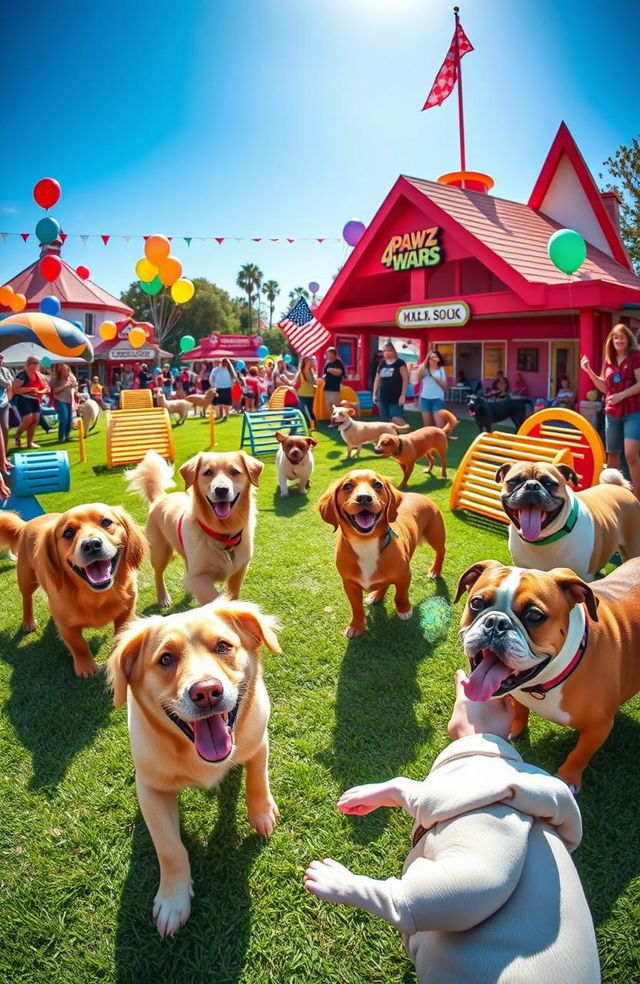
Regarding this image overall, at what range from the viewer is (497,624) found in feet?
6.43

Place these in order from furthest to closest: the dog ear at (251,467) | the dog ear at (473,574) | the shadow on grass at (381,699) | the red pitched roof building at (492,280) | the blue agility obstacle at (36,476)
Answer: the red pitched roof building at (492,280) < the blue agility obstacle at (36,476) < the dog ear at (251,467) < the shadow on grass at (381,699) < the dog ear at (473,574)

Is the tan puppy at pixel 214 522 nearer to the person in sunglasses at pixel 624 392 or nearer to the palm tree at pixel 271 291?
the person in sunglasses at pixel 624 392

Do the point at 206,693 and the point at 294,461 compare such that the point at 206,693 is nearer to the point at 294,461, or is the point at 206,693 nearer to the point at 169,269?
the point at 294,461

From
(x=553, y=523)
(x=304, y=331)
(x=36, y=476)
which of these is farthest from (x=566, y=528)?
(x=304, y=331)

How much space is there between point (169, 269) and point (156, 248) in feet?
2.19

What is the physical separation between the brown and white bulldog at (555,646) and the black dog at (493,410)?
8611mm

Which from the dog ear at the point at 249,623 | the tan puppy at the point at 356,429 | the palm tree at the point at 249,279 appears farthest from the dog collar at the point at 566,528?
the palm tree at the point at 249,279

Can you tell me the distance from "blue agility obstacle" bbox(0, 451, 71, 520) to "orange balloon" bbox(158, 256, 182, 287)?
33.6ft

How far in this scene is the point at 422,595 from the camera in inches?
178

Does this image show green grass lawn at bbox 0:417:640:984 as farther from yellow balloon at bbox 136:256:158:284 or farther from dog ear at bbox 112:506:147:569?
yellow balloon at bbox 136:256:158:284

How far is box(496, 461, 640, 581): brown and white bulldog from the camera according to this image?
12.1 ft

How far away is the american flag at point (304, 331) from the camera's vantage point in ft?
58.2

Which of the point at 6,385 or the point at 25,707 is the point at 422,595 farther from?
the point at 6,385

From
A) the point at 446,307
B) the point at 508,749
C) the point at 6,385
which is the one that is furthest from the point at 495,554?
the point at 446,307
